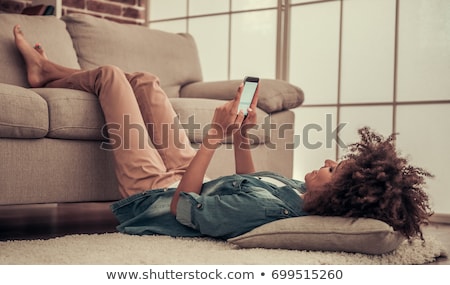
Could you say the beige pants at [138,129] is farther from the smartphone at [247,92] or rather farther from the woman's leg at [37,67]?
the smartphone at [247,92]

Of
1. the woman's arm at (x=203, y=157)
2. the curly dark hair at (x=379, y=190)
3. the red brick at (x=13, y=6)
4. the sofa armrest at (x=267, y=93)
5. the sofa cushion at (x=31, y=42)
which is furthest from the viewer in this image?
the red brick at (x=13, y=6)

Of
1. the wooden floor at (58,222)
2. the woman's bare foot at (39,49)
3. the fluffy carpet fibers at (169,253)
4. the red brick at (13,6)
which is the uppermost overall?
the red brick at (13,6)

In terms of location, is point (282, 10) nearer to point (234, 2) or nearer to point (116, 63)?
point (234, 2)

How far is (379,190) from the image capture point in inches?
55.0

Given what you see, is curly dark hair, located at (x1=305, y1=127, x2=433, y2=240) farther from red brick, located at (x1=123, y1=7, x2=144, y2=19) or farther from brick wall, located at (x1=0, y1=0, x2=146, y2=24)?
red brick, located at (x1=123, y1=7, x2=144, y2=19)

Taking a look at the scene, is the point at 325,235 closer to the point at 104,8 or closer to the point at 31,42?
the point at 31,42

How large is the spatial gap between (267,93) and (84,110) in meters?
0.94

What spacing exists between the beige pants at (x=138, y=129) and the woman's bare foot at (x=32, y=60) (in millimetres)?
174

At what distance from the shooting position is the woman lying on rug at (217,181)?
141cm

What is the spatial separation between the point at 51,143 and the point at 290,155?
125 cm

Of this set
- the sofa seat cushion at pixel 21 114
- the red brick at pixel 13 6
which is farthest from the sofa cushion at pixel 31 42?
the red brick at pixel 13 6

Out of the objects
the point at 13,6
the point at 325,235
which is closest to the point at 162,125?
the point at 325,235

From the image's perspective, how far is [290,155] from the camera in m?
2.81
